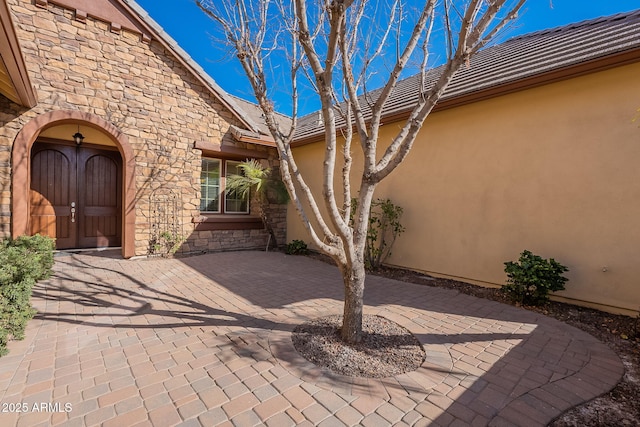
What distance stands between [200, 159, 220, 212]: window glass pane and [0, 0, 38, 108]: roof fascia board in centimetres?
361

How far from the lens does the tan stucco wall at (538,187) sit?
12.9ft

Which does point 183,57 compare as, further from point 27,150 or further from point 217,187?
point 27,150

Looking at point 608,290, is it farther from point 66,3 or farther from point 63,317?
point 66,3

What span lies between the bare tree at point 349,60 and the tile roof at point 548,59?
2.52 feet

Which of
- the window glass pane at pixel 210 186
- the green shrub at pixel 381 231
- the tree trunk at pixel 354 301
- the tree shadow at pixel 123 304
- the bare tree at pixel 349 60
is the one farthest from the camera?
the window glass pane at pixel 210 186

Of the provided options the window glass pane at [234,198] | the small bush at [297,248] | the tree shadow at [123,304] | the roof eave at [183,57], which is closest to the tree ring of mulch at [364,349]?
→ the tree shadow at [123,304]

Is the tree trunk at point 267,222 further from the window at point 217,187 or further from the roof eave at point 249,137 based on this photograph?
the roof eave at point 249,137

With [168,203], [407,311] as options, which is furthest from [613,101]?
[168,203]

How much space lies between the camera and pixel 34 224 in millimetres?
6426

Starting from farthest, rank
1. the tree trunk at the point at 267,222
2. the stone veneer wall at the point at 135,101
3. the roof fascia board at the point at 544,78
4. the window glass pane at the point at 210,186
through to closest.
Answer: the tree trunk at the point at 267,222
the window glass pane at the point at 210,186
the stone veneer wall at the point at 135,101
the roof fascia board at the point at 544,78

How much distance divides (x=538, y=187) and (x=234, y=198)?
7.42m

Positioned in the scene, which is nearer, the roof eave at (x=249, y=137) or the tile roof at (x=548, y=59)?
the tile roof at (x=548, y=59)

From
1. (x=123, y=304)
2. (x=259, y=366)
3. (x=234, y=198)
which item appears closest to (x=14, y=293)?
(x=123, y=304)

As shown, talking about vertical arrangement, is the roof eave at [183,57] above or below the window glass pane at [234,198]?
above
